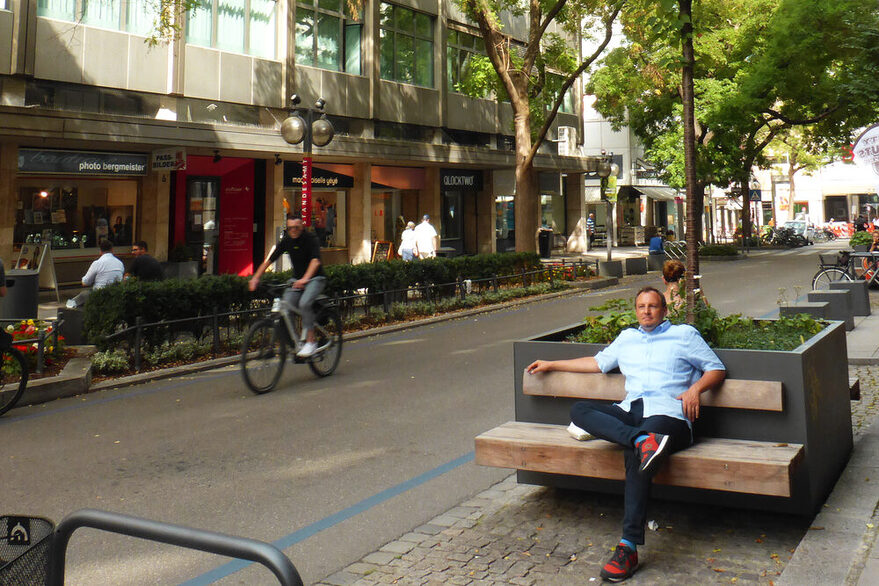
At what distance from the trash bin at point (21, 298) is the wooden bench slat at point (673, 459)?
10.2m

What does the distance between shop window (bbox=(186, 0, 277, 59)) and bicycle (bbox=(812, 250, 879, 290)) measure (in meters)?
16.1

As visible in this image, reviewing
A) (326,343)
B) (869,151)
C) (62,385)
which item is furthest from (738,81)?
(62,385)

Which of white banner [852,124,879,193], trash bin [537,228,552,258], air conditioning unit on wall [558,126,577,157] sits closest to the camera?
white banner [852,124,879,193]

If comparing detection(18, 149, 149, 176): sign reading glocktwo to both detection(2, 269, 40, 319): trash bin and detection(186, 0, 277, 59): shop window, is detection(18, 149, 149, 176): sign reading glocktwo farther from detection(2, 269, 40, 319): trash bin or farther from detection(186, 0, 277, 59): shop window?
detection(2, 269, 40, 319): trash bin

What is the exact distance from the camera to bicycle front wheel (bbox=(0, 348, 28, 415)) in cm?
858

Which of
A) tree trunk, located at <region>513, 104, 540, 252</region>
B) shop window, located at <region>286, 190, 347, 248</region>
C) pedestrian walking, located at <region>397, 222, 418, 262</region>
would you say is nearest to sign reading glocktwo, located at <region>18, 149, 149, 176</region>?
pedestrian walking, located at <region>397, 222, 418, 262</region>

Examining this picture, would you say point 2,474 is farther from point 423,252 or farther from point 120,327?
point 423,252

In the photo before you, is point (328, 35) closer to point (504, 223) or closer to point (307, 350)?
point (504, 223)

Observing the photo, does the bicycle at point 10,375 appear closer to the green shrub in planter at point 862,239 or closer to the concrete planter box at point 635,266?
the concrete planter box at point 635,266

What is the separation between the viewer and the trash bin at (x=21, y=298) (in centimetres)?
1288

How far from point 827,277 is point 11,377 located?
50.3 ft

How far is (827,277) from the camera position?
17828 millimetres

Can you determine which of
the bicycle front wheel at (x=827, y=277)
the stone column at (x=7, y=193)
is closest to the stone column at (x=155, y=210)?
the stone column at (x=7, y=193)

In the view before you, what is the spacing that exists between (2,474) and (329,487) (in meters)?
2.55
